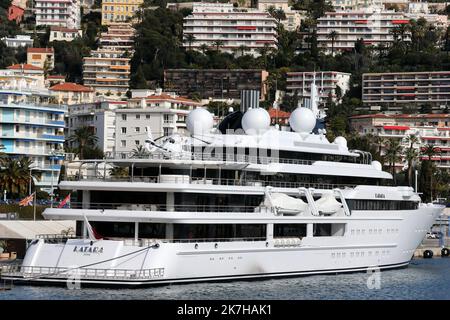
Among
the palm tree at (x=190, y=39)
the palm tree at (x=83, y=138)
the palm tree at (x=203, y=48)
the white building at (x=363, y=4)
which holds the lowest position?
the palm tree at (x=83, y=138)

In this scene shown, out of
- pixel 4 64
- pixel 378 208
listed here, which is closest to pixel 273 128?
pixel 378 208

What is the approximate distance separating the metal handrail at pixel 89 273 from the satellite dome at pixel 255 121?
34.1 ft

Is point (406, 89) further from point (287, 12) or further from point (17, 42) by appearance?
point (17, 42)

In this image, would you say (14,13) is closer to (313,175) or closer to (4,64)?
(4,64)

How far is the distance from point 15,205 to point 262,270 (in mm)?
26135

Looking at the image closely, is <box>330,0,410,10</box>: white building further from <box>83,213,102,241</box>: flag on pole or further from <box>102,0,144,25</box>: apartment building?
<box>83,213,102,241</box>: flag on pole

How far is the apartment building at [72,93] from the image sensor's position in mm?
119825

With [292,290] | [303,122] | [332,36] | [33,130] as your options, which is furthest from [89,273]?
[332,36]

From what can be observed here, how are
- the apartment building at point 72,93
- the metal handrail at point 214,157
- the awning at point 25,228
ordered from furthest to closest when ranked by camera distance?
the apartment building at point 72,93, the awning at point 25,228, the metal handrail at point 214,157

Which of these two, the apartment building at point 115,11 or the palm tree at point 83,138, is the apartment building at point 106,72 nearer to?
the apartment building at point 115,11

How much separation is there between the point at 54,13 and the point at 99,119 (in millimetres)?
64493

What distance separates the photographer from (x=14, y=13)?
172 metres

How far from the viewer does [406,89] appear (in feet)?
438

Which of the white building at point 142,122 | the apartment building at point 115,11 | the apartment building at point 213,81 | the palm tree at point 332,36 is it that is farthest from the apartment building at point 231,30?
the white building at point 142,122
